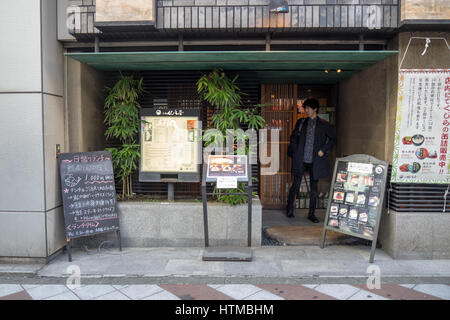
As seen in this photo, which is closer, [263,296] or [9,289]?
[263,296]

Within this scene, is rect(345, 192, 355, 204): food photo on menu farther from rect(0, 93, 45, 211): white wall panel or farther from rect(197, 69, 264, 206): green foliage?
rect(0, 93, 45, 211): white wall panel

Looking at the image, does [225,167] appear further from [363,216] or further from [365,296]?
[365,296]

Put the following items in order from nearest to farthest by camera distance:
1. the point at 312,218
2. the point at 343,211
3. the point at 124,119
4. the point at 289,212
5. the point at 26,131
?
the point at 26,131 → the point at 343,211 → the point at 124,119 → the point at 312,218 → the point at 289,212

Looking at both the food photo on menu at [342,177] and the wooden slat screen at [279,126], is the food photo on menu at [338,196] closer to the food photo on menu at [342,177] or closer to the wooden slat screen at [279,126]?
the food photo on menu at [342,177]

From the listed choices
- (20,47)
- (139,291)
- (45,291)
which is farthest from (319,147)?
(20,47)

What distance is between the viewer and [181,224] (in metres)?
6.22

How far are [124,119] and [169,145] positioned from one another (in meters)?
0.87

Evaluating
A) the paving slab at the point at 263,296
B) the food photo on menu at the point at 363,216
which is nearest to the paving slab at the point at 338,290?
the paving slab at the point at 263,296

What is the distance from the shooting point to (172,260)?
5688 mm

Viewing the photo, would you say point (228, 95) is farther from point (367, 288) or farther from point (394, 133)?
point (367, 288)

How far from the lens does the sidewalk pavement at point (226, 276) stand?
15.2 feet

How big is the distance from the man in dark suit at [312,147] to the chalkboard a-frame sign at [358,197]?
1198mm

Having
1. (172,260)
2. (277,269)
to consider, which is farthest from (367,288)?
(172,260)

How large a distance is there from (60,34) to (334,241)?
5675 millimetres
